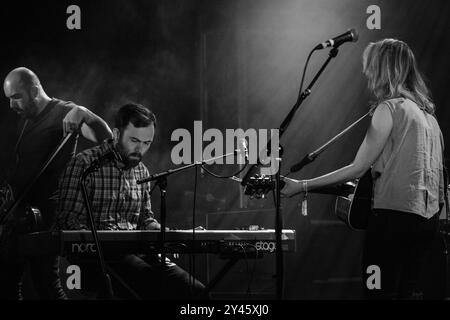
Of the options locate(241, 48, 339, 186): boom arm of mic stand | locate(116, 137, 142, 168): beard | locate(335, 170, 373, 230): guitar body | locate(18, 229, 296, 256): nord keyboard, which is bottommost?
locate(18, 229, 296, 256): nord keyboard

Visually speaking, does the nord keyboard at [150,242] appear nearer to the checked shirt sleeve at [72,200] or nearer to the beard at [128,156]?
the checked shirt sleeve at [72,200]

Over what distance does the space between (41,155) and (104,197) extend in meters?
1.14

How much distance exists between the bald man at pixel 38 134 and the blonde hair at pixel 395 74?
285 cm

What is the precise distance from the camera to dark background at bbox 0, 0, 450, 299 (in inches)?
204

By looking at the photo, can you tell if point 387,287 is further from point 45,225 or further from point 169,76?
point 169,76

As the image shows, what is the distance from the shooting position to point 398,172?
2865mm

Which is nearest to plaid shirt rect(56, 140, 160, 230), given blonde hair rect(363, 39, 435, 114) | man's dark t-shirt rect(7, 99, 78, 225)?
man's dark t-shirt rect(7, 99, 78, 225)

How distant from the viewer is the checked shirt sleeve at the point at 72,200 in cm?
375

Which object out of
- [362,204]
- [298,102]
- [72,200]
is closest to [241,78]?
[72,200]

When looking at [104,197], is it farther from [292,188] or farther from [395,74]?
[395,74]

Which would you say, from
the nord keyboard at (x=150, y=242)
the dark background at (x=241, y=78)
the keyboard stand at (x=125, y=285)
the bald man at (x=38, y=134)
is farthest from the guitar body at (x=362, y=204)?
the bald man at (x=38, y=134)

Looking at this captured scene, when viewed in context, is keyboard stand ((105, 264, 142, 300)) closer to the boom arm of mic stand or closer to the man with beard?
the man with beard

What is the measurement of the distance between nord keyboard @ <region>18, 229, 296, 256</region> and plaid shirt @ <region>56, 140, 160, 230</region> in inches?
17.4
